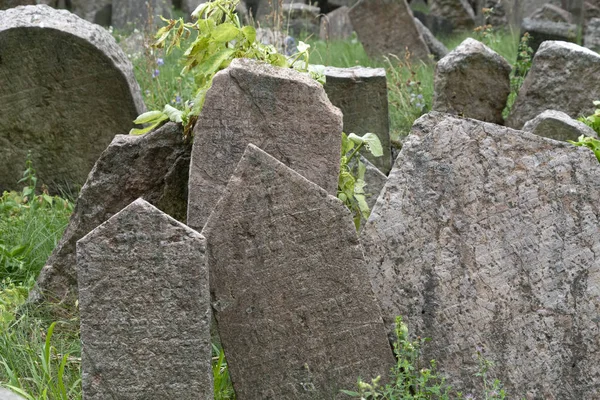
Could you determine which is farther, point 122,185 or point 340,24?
point 340,24

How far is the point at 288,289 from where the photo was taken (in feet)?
8.80

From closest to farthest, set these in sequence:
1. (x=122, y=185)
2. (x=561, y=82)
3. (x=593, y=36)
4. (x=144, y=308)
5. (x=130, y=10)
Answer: (x=144, y=308), (x=122, y=185), (x=561, y=82), (x=593, y=36), (x=130, y=10)

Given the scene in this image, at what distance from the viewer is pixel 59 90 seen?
4.82 meters

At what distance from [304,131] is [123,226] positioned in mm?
910

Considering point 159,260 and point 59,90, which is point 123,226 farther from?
point 59,90

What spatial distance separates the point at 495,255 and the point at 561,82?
2.84 metres

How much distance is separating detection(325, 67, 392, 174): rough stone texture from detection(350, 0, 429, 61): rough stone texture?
10.7 ft

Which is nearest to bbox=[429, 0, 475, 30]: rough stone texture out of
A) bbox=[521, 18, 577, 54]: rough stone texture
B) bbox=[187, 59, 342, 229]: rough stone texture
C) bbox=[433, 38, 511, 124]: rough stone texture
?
bbox=[521, 18, 577, 54]: rough stone texture

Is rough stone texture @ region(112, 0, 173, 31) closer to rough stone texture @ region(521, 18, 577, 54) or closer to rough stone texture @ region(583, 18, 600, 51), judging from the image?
rough stone texture @ region(583, 18, 600, 51)

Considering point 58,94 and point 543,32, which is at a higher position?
point 58,94

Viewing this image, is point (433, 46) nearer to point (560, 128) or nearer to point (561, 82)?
point (561, 82)

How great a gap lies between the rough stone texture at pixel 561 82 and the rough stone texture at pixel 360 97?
0.93m

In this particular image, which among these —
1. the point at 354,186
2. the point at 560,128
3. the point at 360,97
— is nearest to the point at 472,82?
the point at 360,97

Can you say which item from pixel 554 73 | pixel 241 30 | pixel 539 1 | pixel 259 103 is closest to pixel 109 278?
pixel 259 103
